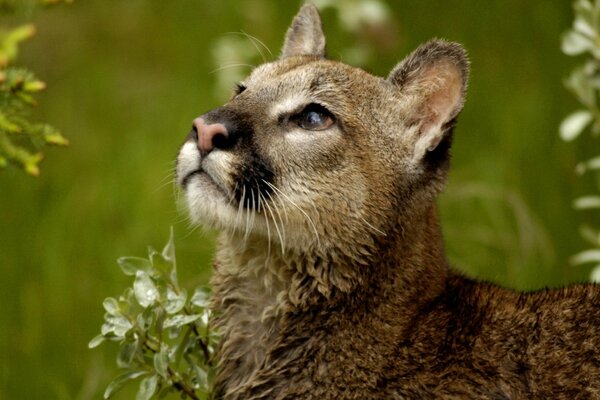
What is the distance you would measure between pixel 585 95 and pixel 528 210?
1.48 meters

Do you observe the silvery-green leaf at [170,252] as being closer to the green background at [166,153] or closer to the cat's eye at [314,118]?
the green background at [166,153]

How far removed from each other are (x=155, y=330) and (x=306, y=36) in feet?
5.49

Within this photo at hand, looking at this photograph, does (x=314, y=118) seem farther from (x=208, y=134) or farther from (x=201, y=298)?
(x=201, y=298)

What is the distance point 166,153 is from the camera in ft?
23.3

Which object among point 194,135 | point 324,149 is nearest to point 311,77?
point 324,149

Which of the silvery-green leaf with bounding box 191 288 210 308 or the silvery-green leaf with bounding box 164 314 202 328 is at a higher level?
the silvery-green leaf with bounding box 191 288 210 308

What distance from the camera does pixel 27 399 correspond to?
5277 mm

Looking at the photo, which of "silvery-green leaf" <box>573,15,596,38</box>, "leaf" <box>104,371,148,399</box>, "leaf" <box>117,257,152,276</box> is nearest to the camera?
"leaf" <box>104,371,148,399</box>

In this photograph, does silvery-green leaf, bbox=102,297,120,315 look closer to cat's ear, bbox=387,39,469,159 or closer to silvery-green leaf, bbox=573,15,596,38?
cat's ear, bbox=387,39,469,159

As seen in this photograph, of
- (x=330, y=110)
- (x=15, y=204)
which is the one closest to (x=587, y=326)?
(x=330, y=110)

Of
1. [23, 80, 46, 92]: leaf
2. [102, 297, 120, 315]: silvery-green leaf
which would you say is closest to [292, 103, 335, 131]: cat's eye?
[102, 297, 120, 315]: silvery-green leaf

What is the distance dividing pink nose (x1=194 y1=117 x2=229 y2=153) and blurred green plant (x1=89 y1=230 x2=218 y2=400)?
40 centimetres

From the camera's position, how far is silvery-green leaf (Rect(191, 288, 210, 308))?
4.39 metres

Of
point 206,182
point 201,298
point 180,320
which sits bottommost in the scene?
point 180,320
